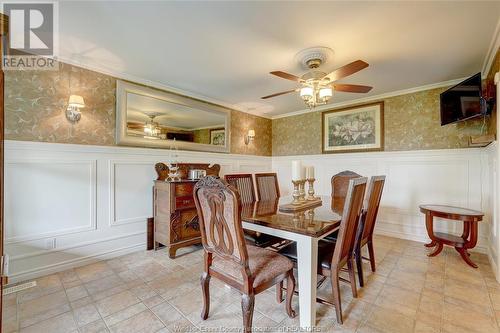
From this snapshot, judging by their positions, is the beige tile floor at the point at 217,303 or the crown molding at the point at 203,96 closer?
the beige tile floor at the point at 217,303

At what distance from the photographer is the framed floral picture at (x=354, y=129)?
151 inches

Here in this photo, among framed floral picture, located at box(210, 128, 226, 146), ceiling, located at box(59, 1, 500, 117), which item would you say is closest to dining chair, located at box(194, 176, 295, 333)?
ceiling, located at box(59, 1, 500, 117)

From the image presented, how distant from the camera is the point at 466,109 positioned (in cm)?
268

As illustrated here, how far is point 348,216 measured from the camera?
1.58m

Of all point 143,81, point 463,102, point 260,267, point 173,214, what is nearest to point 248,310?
point 260,267

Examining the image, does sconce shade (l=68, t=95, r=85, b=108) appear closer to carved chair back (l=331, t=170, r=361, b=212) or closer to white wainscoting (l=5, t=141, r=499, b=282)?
white wainscoting (l=5, t=141, r=499, b=282)

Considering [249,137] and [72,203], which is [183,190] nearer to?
[72,203]

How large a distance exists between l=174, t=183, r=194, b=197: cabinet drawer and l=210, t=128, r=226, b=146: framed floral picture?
4.13 feet

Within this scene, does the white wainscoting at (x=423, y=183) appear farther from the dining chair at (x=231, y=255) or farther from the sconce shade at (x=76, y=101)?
the sconce shade at (x=76, y=101)

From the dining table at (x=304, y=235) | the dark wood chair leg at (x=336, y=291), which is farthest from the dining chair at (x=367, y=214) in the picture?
the dark wood chair leg at (x=336, y=291)

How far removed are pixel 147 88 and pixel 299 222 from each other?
282 centimetres

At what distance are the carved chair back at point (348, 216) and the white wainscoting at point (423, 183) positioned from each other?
2440 mm

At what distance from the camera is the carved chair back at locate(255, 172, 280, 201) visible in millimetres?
3070

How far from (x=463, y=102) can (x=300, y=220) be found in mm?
2658
